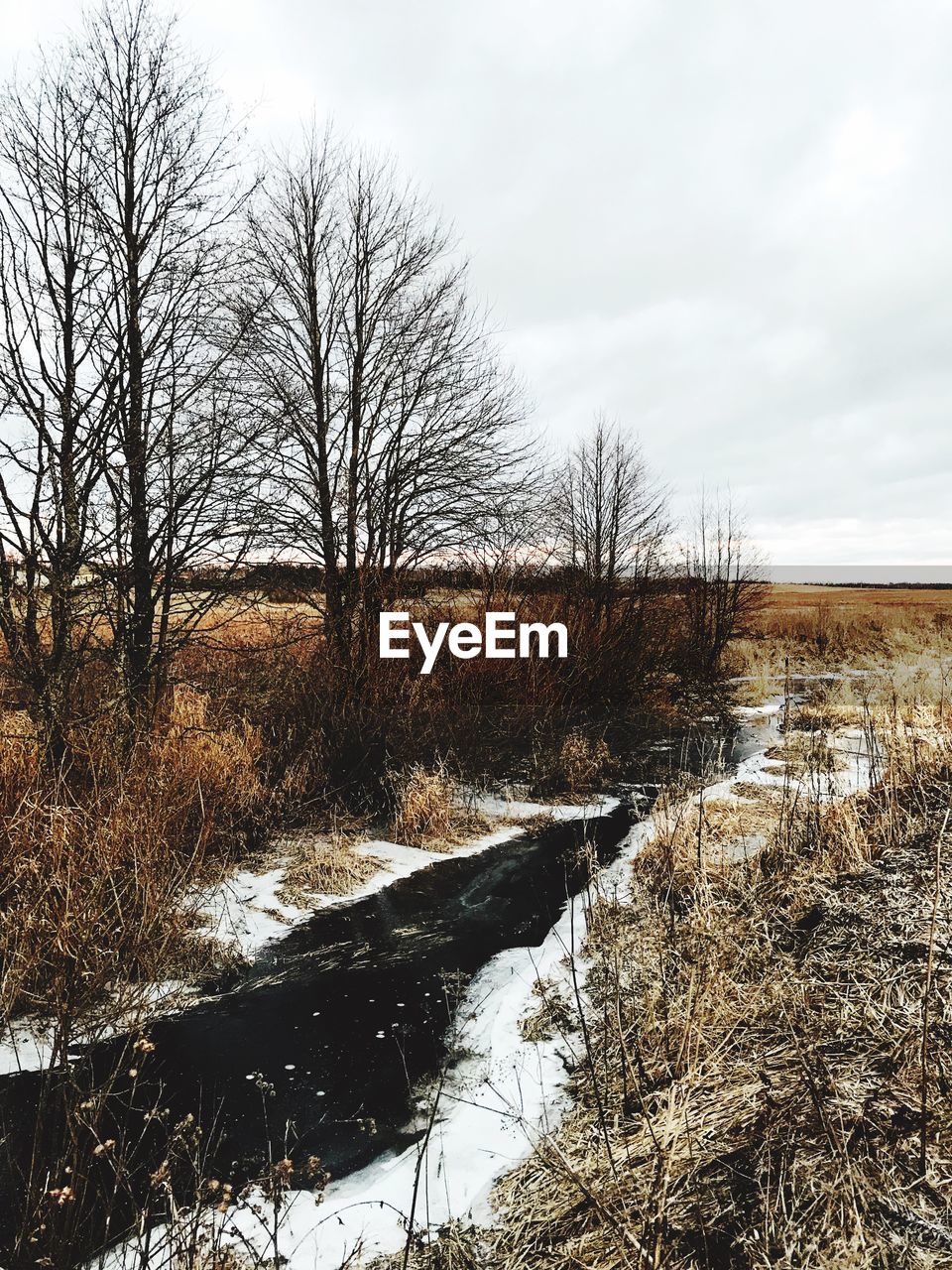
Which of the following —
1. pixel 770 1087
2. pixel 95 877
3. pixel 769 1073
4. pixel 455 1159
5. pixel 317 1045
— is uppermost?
pixel 95 877

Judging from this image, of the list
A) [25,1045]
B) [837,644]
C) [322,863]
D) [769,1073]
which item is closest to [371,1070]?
[25,1045]

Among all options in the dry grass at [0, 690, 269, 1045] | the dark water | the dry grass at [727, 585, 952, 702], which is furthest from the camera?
the dry grass at [727, 585, 952, 702]

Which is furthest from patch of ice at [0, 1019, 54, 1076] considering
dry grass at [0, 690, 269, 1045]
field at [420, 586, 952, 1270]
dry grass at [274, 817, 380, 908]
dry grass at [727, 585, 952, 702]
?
dry grass at [727, 585, 952, 702]

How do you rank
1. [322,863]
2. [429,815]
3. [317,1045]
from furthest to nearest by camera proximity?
[429,815] → [322,863] → [317,1045]

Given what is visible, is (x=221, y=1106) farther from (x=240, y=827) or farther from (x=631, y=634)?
(x=631, y=634)

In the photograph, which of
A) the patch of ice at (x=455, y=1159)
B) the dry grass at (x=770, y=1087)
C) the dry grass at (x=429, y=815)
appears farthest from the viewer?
the dry grass at (x=429, y=815)

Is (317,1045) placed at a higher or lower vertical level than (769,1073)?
lower

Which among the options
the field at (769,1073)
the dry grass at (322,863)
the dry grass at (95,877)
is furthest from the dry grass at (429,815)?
the field at (769,1073)

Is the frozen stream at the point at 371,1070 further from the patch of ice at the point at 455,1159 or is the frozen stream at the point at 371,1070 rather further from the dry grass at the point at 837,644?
the dry grass at the point at 837,644

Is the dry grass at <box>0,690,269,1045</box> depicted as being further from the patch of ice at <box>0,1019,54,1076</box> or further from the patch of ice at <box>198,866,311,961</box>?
the patch of ice at <box>198,866,311,961</box>

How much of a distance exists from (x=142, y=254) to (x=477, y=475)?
528cm

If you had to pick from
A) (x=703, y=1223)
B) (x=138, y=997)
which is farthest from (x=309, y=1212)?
(x=138, y=997)

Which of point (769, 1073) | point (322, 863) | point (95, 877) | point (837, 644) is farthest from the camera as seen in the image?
point (837, 644)

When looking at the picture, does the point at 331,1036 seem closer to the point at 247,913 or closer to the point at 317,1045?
the point at 317,1045
